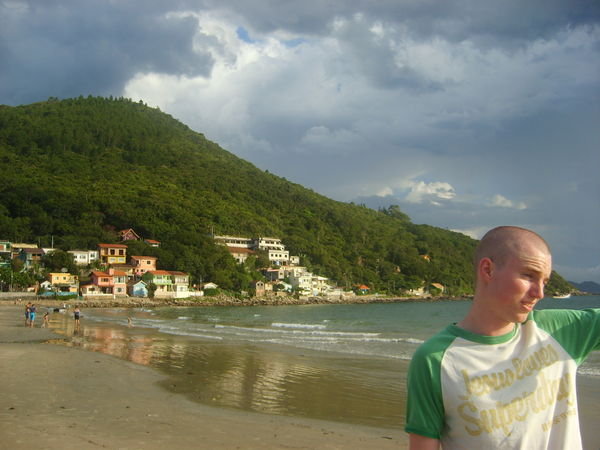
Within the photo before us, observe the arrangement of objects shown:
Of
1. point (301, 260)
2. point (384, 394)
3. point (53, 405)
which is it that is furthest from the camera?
point (301, 260)

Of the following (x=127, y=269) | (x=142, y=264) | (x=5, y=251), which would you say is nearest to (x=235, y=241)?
(x=142, y=264)

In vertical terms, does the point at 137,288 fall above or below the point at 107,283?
below

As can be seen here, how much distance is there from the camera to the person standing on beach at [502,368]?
5.54 ft

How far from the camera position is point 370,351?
20078mm

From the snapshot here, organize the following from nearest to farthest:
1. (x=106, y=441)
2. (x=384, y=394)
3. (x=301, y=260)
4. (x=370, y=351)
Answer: (x=106, y=441) → (x=384, y=394) → (x=370, y=351) → (x=301, y=260)

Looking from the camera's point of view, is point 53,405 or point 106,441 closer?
point 106,441

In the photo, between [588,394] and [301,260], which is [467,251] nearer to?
[301,260]

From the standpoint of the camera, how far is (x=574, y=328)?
1893mm

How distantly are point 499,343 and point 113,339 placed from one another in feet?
74.2

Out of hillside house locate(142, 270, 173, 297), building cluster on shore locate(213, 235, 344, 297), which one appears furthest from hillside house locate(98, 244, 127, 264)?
building cluster on shore locate(213, 235, 344, 297)

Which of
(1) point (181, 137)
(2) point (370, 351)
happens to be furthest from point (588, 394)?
(1) point (181, 137)

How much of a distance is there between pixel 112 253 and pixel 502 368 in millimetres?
82201

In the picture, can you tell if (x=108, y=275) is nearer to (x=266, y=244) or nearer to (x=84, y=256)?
(x=84, y=256)

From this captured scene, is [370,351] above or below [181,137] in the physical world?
below
